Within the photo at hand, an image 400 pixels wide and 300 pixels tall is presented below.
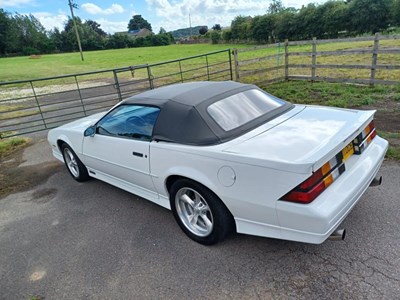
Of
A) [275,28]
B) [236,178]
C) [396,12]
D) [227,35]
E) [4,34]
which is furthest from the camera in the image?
[4,34]

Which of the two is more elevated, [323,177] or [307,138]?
[307,138]

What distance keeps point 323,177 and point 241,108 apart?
1.18 metres

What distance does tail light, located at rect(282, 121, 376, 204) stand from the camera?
2068 mm

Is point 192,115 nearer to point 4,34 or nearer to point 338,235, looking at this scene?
point 338,235

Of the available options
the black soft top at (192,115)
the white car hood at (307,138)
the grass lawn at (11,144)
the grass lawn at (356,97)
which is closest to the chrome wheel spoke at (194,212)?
the black soft top at (192,115)

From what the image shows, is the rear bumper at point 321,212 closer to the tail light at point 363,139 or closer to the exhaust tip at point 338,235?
the exhaust tip at point 338,235

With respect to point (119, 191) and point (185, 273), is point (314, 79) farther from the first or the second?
point (185, 273)

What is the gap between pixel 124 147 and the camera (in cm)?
331

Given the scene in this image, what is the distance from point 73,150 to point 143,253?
2249 mm

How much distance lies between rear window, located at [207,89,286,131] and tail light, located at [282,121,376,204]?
3.00 ft

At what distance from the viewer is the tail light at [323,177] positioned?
2.07m

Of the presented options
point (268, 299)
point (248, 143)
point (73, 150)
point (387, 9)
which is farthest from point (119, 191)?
point (387, 9)

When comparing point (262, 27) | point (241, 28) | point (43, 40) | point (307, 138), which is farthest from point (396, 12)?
point (43, 40)

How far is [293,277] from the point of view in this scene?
2346 mm
